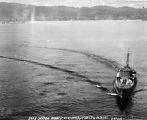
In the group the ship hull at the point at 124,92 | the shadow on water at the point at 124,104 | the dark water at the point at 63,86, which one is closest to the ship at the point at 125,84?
the ship hull at the point at 124,92

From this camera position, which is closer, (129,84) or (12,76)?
(129,84)

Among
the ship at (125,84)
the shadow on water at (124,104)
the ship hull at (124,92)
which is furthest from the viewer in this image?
the ship at (125,84)

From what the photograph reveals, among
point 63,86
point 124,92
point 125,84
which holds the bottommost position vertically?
point 63,86

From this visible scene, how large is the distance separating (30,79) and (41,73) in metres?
10.6

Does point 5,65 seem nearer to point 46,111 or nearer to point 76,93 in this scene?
point 76,93

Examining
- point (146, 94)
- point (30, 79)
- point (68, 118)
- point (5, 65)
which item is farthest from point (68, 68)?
point (68, 118)

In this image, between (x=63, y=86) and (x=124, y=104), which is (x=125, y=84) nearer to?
(x=124, y=104)

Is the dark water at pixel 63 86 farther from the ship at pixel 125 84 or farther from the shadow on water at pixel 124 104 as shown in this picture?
the ship at pixel 125 84

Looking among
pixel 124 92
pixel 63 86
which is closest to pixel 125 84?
pixel 124 92

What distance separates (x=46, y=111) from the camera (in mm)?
75125

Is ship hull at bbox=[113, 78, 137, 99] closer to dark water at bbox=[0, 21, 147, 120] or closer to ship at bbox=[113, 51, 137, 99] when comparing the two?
ship at bbox=[113, 51, 137, 99]

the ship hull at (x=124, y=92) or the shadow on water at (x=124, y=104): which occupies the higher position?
the ship hull at (x=124, y=92)

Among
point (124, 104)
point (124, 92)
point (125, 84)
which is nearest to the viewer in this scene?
point (124, 104)

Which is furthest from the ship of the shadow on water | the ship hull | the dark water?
the dark water
